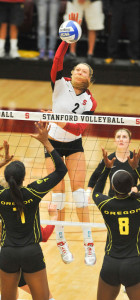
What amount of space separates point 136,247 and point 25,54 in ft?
38.5

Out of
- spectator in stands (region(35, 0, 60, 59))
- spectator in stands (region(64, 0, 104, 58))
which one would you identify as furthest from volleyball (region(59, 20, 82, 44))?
spectator in stands (region(35, 0, 60, 59))

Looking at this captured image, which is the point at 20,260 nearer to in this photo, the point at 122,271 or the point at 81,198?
the point at 122,271

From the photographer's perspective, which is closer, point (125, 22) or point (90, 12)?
point (90, 12)

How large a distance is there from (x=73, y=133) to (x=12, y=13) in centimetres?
881

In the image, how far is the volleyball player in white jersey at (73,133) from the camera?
22.7 ft

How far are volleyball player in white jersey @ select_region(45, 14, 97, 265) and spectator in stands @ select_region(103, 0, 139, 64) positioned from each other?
7.68m

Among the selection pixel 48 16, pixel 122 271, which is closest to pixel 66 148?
pixel 122 271

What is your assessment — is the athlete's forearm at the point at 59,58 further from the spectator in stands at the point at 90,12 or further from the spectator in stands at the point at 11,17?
the spectator in stands at the point at 11,17

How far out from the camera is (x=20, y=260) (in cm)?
541

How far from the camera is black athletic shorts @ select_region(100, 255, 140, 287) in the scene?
5.23 meters

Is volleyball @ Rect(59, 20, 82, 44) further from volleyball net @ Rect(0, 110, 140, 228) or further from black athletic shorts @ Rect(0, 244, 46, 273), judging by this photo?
black athletic shorts @ Rect(0, 244, 46, 273)

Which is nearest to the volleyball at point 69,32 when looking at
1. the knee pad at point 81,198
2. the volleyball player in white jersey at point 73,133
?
the volleyball player in white jersey at point 73,133

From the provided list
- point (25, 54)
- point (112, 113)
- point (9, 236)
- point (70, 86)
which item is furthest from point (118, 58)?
point (9, 236)

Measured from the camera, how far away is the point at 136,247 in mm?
5355
